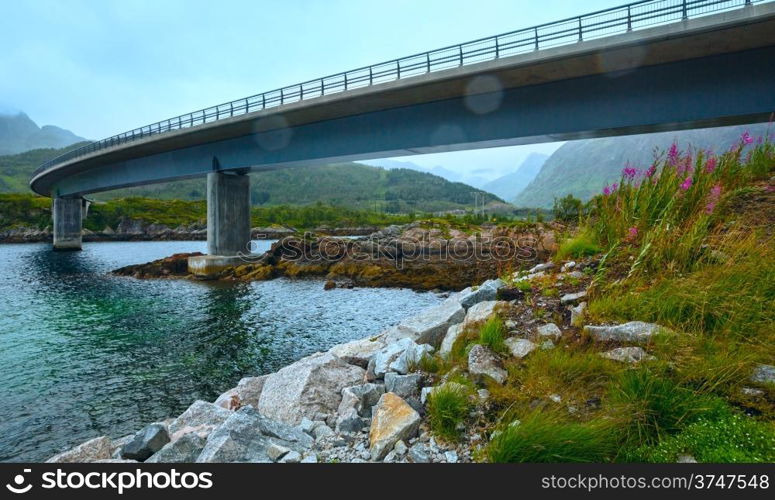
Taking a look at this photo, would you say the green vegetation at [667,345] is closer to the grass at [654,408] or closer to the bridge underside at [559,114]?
the grass at [654,408]

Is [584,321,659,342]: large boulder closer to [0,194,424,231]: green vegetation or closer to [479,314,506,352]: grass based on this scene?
[479,314,506,352]: grass

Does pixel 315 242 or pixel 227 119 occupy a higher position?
pixel 227 119

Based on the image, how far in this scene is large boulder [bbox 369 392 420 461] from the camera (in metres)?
4.74

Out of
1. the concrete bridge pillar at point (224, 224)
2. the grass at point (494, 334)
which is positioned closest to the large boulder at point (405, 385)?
the grass at point (494, 334)

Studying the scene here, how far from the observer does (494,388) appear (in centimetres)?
522

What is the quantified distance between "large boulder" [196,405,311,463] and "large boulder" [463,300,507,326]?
3.40 m

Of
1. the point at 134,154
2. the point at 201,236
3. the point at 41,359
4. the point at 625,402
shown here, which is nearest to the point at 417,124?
the point at 41,359

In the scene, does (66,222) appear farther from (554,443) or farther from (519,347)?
(554,443)

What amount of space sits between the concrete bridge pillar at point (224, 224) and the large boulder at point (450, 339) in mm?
34414

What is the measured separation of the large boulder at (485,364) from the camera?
5500 mm

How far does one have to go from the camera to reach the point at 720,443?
3852 millimetres

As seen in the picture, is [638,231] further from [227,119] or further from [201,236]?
[201,236]

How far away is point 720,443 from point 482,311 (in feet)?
12.8

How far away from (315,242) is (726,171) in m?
42.8
